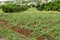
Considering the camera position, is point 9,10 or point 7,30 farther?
point 9,10

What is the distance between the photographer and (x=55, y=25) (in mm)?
8891

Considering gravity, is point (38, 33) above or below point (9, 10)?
above

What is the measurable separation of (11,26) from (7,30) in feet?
2.73

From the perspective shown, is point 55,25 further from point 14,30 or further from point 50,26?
point 14,30

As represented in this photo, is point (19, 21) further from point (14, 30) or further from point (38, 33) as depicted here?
point (38, 33)

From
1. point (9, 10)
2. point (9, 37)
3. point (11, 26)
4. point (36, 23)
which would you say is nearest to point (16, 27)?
point (11, 26)

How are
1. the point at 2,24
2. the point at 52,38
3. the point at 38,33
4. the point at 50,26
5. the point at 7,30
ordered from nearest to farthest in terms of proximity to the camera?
the point at 52,38 → the point at 38,33 → the point at 7,30 → the point at 50,26 → the point at 2,24

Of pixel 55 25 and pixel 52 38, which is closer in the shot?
pixel 52 38

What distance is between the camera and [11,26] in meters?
9.02

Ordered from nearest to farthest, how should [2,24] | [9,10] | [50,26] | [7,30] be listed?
[7,30] → [50,26] → [2,24] → [9,10]

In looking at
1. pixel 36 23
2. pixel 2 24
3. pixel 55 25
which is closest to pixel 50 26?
pixel 55 25

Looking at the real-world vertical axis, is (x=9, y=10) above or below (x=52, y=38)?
below

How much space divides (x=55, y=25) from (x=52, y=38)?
1.83 metres

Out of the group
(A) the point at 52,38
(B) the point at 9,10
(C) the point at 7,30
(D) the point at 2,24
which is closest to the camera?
(A) the point at 52,38
